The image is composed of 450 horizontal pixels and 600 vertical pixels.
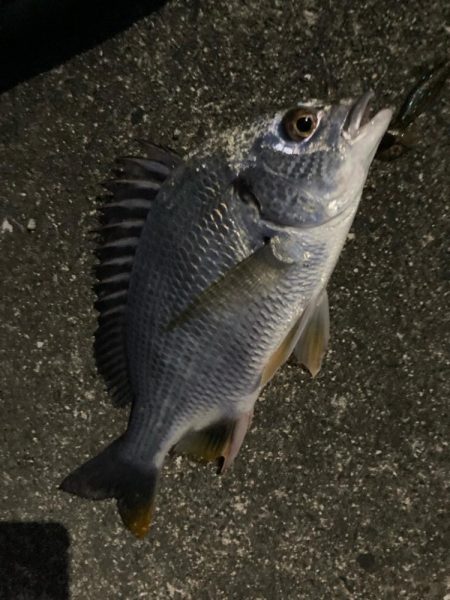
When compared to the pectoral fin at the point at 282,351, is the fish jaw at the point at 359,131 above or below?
above

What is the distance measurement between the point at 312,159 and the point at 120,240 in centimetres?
41

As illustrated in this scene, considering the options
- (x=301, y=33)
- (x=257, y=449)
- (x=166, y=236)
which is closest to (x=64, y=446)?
(x=257, y=449)

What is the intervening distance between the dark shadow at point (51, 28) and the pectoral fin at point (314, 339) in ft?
2.76

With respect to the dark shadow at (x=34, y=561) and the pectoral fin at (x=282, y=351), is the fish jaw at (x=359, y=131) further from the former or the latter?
the dark shadow at (x=34, y=561)

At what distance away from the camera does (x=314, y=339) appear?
3.72ft

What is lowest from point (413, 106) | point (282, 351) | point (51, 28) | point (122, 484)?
point (122, 484)

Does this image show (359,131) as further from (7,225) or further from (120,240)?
(7,225)

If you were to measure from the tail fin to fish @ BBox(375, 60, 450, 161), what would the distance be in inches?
34.2

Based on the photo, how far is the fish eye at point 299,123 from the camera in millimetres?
975

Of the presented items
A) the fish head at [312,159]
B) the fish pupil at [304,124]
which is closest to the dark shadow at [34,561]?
the fish head at [312,159]

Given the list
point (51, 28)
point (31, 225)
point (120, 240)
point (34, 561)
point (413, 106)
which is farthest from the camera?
point (34, 561)

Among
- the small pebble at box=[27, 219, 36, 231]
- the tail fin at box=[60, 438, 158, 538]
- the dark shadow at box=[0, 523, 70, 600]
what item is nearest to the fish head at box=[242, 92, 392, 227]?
the tail fin at box=[60, 438, 158, 538]

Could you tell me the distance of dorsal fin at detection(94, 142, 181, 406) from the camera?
109 cm

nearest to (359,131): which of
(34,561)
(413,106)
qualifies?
(413,106)
